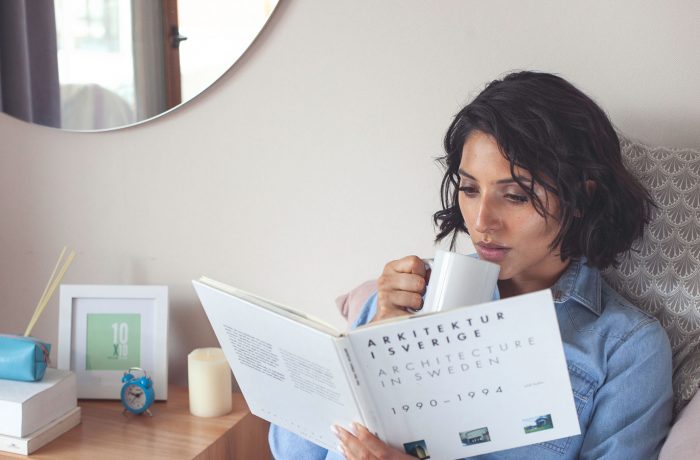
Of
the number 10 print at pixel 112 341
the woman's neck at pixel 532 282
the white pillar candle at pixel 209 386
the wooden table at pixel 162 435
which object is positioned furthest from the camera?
the number 10 print at pixel 112 341

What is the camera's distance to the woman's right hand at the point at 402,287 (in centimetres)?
103

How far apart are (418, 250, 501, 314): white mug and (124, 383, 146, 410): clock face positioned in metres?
0.71

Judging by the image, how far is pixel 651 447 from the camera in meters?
1.02

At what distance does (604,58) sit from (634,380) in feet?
1.71

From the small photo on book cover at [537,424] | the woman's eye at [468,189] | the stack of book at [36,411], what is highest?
the woman's eye at [468,189]

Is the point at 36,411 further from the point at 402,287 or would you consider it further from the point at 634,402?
the point at 634,402

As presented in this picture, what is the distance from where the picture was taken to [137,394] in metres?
1.43

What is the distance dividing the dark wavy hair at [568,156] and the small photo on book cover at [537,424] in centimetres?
29

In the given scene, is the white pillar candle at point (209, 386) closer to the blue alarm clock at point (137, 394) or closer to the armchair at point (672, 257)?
the blue alarm clock at point (137, 394)

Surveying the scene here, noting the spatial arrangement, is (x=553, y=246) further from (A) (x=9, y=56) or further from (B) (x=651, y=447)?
(A) (x=9, y=56)

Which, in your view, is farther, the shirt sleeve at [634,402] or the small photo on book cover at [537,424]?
the shirt sleeve at [634,402]

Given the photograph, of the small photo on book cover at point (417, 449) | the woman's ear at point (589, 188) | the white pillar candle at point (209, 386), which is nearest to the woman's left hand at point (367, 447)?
the small photo on book cover at point (417, 449)

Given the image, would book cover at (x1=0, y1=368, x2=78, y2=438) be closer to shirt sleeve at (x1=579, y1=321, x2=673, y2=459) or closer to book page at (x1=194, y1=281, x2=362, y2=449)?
book page at (x1=194, y1=281, x2=362, y2=449)

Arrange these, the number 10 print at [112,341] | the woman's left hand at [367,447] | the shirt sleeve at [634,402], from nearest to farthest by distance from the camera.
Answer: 1. the woman's left hand at [367,447]
2. the shirt sleeve at [634,402]
3. the number 10 print at [112,341]
